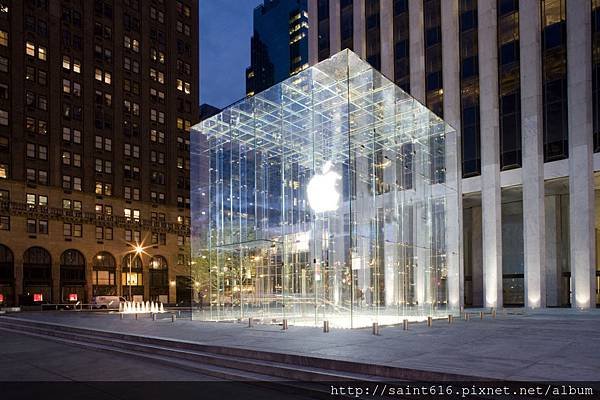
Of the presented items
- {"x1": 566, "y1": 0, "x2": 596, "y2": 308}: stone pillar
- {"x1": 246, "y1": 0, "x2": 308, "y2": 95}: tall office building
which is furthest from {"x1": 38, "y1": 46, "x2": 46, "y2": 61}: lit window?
{"x1": 246, "y1": 0, "x2": 308, "y2": 95}: tall office building

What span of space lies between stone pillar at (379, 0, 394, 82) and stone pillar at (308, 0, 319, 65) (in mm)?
10255

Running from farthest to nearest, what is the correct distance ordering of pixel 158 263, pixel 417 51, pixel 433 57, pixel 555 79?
pixel 158 263 < pixel 417 51 < pixel 433 57 < pixel 555 79

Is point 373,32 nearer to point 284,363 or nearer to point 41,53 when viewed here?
point 41,53

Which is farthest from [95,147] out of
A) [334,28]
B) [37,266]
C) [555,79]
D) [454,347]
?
[454,347]

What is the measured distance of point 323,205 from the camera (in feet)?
82.6

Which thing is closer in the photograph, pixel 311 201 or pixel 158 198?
pixel 311 201

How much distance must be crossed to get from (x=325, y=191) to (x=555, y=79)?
26.8 m

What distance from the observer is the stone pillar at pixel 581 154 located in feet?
127

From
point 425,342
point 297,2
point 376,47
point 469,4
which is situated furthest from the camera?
point 297,2

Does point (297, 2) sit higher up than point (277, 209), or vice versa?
point (297, 2)

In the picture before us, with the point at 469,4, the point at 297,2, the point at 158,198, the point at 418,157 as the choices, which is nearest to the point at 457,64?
the point at 469,4

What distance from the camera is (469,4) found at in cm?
4772

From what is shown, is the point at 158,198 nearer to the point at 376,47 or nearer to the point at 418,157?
the point at 376,47

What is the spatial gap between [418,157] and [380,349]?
17.8m
